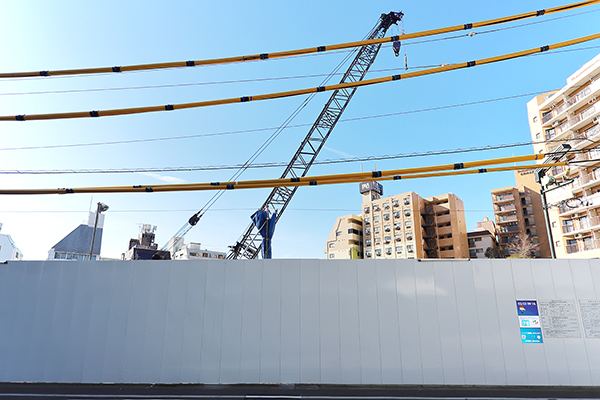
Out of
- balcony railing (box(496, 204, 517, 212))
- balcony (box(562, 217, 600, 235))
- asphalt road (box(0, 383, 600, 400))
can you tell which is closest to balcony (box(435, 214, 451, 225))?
balcony railing (box(496, 204, 517, 212))

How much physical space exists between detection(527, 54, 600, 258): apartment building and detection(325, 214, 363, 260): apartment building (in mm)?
38117

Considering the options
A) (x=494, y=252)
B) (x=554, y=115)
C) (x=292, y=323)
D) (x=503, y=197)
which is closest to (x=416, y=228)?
(x=494, y=252)

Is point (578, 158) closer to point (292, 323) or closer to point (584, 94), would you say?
point (584, 94)

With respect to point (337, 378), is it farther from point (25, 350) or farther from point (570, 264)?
point (25, 350)

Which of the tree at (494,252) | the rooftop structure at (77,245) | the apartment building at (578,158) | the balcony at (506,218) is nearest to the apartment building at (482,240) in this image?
the tree at (494,252)

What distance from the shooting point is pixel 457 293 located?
984 centimetres

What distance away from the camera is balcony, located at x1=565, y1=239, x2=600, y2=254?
38425 millimetres

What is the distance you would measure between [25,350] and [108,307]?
2857mm

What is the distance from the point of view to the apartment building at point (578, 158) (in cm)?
3969

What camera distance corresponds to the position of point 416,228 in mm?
68562

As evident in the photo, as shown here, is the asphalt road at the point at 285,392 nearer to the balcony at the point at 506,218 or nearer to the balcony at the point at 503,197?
the balcony at the point at 506,218

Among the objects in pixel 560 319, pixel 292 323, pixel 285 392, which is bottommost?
pixel 285 392

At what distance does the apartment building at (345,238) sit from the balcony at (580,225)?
38.5m

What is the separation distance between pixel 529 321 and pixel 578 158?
44.1 metres
